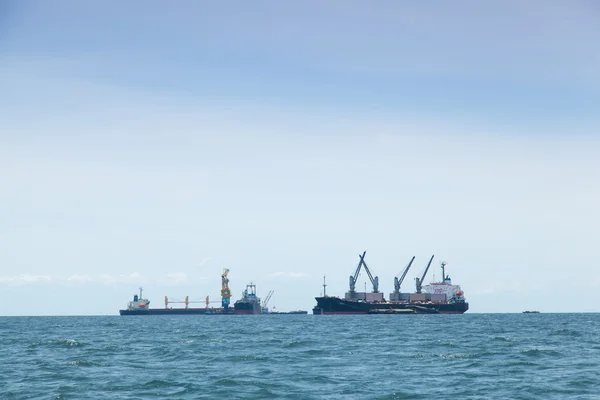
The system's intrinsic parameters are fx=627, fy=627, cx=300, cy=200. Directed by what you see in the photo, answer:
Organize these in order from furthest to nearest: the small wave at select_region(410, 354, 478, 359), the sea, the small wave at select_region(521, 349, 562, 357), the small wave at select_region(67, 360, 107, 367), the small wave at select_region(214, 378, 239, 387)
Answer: the small wave at select_region(521, 349, 562, 357)
the small wave at select_region(410, 354, 478, 359)
the small wave at select_region(67, 360, 107, 367)
the small wave at select_region(214, 378, 239, 387)
the sea

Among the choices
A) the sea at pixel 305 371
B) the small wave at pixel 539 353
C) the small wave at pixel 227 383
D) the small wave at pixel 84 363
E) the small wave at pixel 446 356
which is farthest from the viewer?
the small wave at pixel 539 353

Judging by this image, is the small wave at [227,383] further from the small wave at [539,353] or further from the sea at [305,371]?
the small wave at [539,353]

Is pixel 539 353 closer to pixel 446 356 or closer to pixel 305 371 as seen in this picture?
pixel 446 356

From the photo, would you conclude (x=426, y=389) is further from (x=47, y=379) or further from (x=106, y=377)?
(x=47, y=379)

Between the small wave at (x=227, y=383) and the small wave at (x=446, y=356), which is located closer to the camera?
the small wave at (x=227, y=383)

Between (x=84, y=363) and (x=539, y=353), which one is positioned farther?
(x=539, y=353)

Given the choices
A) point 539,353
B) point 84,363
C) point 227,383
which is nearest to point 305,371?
point 227,383

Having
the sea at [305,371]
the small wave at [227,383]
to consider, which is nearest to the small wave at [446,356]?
the sea at [305,371]

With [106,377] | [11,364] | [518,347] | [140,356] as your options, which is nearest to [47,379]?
[106,377]

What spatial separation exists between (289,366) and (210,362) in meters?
8.16

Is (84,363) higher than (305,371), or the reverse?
(84,363)

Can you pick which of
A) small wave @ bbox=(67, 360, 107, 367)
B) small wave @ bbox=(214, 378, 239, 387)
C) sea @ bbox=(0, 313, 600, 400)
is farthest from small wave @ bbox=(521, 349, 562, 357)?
small wave @ bbox=(67, 360, 107, 367)

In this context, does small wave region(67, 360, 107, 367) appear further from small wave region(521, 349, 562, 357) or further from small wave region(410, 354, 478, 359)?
small wave region(521, 349, 562, 357)

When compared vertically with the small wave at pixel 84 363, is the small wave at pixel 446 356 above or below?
below
